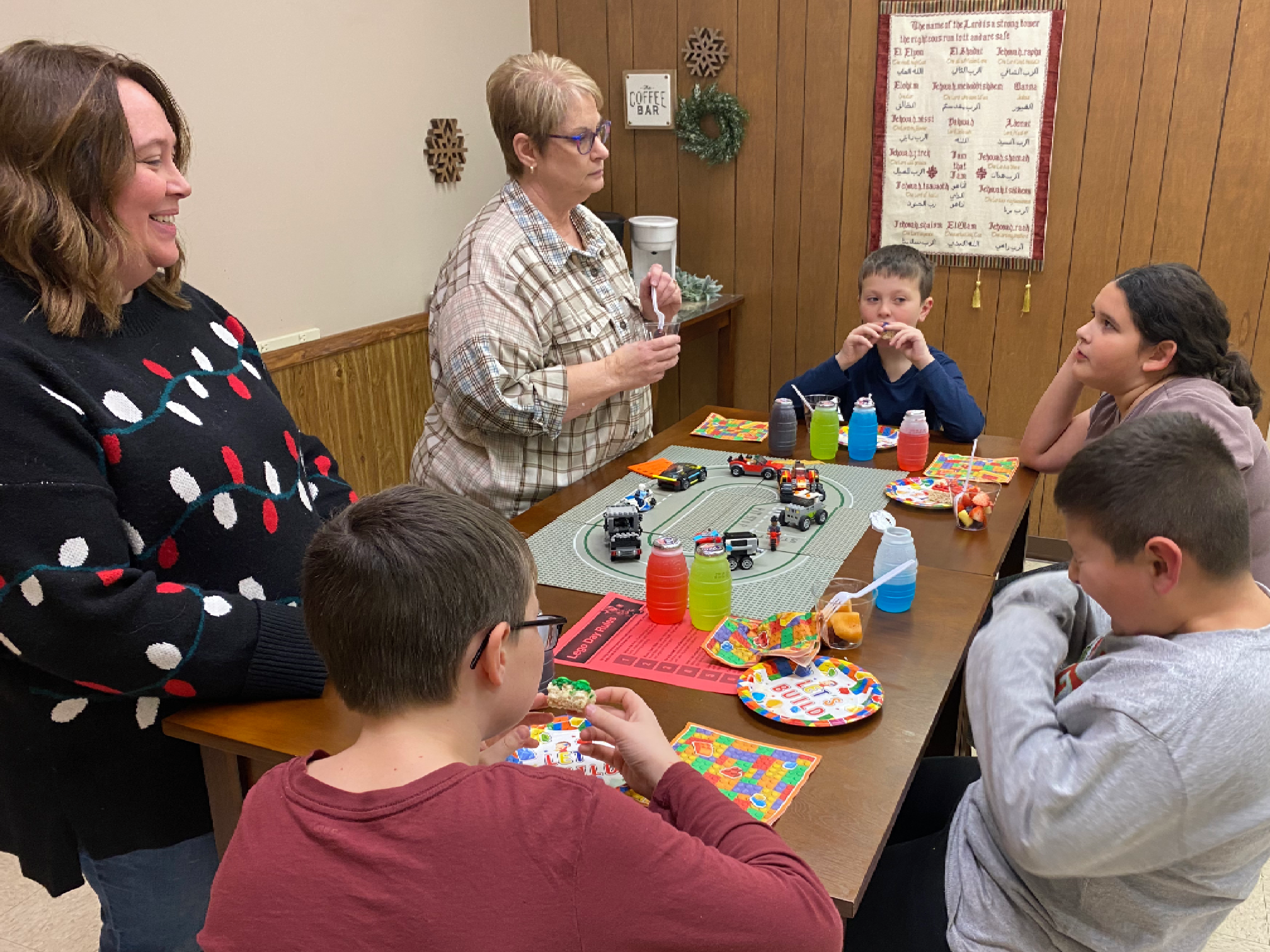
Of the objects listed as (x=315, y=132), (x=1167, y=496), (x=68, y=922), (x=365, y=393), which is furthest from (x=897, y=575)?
(x=315, y=132)

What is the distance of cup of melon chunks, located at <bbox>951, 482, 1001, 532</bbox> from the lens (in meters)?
2.01

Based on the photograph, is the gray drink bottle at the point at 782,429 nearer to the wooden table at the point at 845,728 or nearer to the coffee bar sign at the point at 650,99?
the wooden table at the point at 845,728

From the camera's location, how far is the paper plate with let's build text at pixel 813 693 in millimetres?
1333

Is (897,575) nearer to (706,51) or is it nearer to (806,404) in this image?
(806,404)

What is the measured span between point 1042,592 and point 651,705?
569 mm

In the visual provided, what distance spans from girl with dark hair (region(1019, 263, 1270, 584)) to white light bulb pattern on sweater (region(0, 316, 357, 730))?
4.77ft

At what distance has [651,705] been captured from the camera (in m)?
1.39

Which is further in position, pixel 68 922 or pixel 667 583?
pixel 68 922

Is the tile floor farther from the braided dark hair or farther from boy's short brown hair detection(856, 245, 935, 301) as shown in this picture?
boy's short brown hair detection(856, 245, 935, 301)

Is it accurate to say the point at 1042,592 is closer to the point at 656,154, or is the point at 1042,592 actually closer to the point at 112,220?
the point at 112,220

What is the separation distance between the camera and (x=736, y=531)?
1897 millimetres

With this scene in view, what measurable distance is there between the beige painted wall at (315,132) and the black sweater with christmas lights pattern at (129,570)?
150 centimetres

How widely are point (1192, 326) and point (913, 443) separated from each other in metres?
0.62

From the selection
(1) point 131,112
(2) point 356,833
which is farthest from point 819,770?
(1) point 131,112
